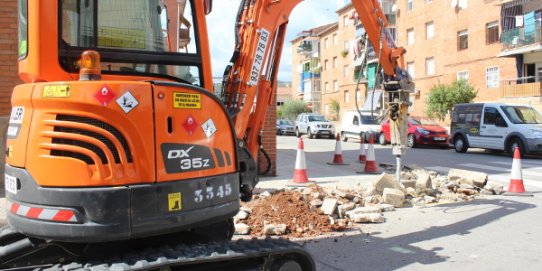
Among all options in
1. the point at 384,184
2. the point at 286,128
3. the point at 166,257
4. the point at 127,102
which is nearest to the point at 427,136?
A: the point at 384,184

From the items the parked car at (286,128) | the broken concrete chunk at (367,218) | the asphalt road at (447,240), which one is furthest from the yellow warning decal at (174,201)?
the parked car at (286,128)

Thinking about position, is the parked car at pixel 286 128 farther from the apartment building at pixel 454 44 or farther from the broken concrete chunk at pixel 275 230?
the broken concrete chunk at pixel 275 230

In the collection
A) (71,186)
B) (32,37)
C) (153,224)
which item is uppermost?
(32,37)

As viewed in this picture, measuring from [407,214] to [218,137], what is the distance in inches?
191

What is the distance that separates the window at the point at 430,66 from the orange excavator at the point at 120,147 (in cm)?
3765

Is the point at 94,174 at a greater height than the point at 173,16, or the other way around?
the point at 173,16

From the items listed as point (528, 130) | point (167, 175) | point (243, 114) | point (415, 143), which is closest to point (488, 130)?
point (528, 130)

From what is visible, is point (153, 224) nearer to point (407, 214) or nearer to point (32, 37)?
point (32, 37)

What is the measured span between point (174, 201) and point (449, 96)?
28.6 meters

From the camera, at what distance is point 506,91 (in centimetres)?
2931

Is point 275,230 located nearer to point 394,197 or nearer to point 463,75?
point 394,197

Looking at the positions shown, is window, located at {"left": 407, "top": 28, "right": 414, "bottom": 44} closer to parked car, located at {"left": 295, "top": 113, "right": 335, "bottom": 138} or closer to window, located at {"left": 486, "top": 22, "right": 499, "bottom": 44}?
window, located at {"left": 486, "top": 22, "right": 499, "bottom": 44}

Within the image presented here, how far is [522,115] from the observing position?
58.4ft

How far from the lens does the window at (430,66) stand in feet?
128
